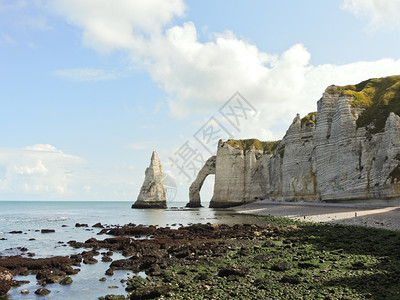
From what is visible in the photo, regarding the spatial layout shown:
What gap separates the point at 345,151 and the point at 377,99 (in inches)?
496

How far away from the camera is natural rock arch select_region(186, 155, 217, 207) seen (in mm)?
105250

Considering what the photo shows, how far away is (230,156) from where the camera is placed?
91000 millimetres

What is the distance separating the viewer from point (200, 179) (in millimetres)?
105500

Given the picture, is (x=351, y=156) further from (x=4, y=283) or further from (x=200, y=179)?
(x=200, y=179)

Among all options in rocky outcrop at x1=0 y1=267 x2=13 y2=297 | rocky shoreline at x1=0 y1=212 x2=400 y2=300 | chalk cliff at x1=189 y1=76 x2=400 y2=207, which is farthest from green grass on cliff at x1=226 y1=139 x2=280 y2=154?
rocky outcrop at x1=0 y1=267 x2=13 y2=297

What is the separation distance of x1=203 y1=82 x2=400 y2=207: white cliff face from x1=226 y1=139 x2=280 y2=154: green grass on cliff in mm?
1367

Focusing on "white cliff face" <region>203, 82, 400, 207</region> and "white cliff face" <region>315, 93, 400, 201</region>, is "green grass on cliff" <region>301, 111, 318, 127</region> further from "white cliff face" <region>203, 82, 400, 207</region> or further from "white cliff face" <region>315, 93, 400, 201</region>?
"white cliff face" <region>315, 93, 400, 201</region>

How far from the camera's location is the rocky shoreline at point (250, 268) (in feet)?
39.4

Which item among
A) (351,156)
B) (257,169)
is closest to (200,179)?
(257,169)

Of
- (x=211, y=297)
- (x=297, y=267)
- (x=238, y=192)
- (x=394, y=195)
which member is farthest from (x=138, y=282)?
(x=238, y=192)

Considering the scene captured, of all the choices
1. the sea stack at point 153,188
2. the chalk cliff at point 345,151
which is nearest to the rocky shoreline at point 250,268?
the chalk cliff at point 345,151

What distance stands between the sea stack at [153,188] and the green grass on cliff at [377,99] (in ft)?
175

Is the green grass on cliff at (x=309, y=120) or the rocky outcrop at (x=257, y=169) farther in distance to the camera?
the green grass on cliff at (x=309, y=120)

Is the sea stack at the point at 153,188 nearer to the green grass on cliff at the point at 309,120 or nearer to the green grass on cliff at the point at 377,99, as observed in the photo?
the green grass on cliff at the point at 309,120
